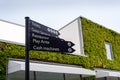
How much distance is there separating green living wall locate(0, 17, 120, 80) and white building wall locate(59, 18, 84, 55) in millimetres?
380

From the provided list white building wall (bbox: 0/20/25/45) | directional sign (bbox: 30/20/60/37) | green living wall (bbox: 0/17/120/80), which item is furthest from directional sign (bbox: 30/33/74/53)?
white building wall (bbox: 0/20/25/45)

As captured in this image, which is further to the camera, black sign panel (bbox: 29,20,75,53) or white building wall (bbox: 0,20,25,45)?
white building wall (bbox: 0,20,25,45)

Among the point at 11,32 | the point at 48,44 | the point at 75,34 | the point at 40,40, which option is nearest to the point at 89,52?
the point at 75,34

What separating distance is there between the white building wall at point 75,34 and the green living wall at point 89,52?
0.38m

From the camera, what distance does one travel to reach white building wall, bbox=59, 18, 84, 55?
19.4 m

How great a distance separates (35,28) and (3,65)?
6637 millimetres

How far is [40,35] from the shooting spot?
680cm

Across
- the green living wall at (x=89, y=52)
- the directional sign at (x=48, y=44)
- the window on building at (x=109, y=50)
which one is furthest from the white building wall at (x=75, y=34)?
the directional sign at (x=48, y=44)

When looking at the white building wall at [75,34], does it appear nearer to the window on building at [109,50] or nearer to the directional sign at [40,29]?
the window on building at [109,50]

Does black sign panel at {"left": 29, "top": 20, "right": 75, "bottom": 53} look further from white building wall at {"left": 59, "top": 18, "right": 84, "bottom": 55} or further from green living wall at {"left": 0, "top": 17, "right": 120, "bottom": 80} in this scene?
white building wall at {"left": 59, "top": 18, "right": 84, "bottom": 55}

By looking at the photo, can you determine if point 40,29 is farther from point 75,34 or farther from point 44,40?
point 75,34

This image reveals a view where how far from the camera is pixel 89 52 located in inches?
770

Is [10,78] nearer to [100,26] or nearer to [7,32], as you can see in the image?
[7,32]

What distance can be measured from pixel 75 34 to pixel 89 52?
181 cm
